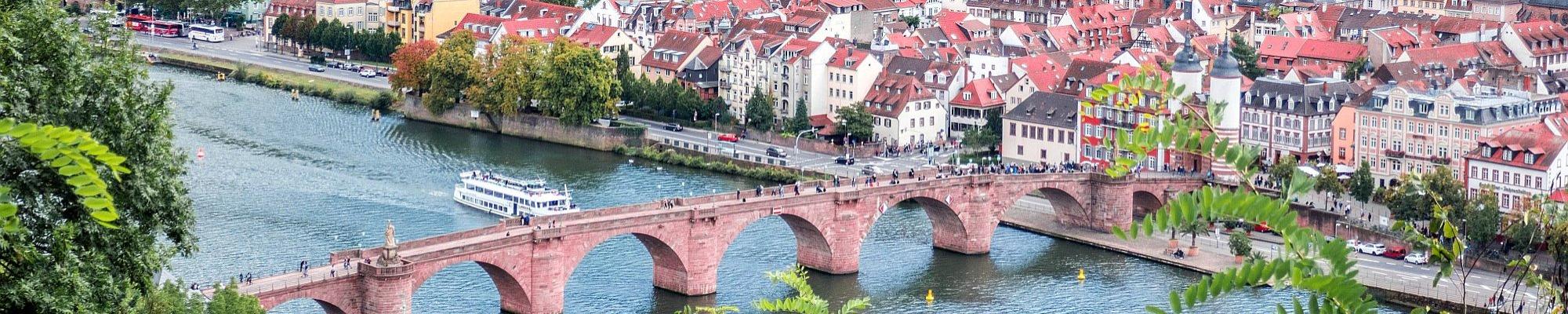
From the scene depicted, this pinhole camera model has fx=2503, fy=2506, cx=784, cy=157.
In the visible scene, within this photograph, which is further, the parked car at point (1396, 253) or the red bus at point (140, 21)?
the red bus at point (140, 21)

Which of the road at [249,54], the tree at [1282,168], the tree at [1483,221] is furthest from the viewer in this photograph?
the road at [249,54]

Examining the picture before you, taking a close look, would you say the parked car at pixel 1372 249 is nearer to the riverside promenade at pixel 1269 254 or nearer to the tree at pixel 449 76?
the riverside promenade at pixel 1269 254

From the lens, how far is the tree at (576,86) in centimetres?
10462

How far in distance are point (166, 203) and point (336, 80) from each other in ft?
285

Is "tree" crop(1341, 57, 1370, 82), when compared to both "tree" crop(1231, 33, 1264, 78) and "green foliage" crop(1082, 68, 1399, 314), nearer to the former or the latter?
"tree" crop(1231, 33, 1264, 78)

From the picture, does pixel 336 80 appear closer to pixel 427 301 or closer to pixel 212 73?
pixel 212 73

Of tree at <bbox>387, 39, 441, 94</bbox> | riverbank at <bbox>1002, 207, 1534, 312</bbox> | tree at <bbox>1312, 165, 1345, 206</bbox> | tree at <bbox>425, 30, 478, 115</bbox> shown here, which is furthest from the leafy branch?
tree at <bbox>387, 39, 441, 94</bbox>

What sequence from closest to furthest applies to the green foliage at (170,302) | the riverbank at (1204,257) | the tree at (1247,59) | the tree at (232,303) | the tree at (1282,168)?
the green foliage at (170,302) < the tree at (232,303) < the riverbank at (1204,257) < the tree at (1282,168) < the tree at (1247,59)

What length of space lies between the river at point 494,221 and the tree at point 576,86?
1.73m

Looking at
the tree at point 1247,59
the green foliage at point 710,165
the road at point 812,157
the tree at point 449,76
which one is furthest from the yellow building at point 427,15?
the tree at point 1247,59

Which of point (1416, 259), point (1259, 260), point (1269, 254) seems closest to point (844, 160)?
point (1416, 259)

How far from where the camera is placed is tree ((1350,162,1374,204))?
8494 cm

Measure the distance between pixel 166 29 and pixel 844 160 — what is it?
58794 mm

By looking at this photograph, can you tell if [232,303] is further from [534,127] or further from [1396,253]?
[534,127]
